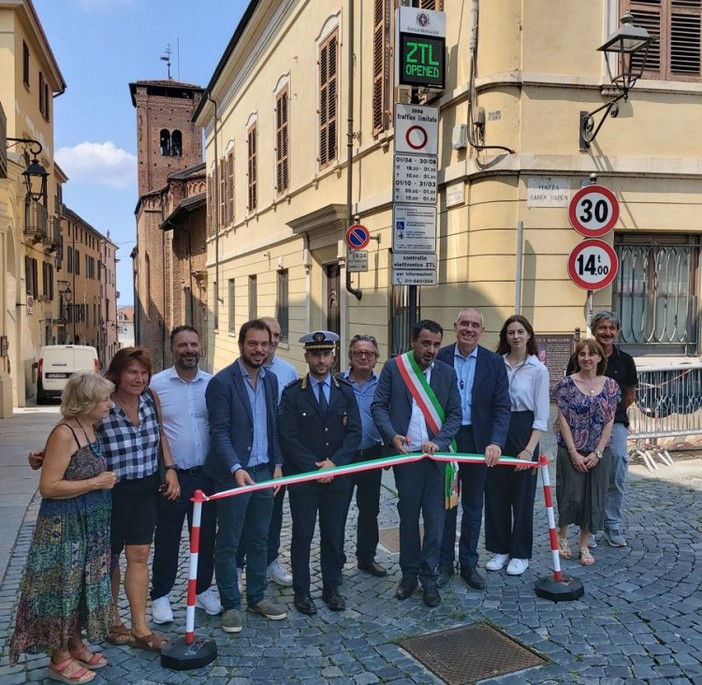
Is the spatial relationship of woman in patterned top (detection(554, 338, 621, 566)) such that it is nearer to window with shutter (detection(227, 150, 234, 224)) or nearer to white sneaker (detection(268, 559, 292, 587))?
white sneaker (detection(268, 559, 292, 587))

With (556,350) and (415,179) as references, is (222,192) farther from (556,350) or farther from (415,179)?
(556,350)

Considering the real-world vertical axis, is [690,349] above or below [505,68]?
below

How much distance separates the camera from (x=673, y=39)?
873cm

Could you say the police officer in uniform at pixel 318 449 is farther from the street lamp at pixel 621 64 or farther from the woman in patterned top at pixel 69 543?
the street lamp at pixel 621 64

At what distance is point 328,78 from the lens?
14.0 meters

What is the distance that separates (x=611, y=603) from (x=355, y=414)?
6.94 ft

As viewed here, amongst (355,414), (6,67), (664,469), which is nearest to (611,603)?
(355,414)

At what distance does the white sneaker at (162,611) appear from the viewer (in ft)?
13.9

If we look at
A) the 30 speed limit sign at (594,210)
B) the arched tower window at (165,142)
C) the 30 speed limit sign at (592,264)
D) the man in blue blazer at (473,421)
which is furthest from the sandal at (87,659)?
the arched tower window at (165,142)

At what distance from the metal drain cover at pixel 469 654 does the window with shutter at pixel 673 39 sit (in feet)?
24.7

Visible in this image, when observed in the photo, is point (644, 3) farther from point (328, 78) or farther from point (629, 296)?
point (328, 78)

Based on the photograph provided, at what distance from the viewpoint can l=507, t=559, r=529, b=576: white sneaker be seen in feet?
16.3

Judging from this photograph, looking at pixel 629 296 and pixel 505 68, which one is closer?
pixel 505 68

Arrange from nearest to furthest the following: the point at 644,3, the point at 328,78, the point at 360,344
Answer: the point at 360,344, the point at 644,3, the point at 328,78
